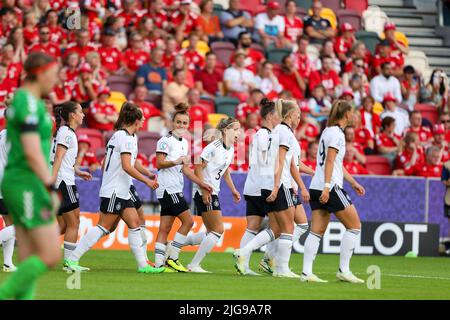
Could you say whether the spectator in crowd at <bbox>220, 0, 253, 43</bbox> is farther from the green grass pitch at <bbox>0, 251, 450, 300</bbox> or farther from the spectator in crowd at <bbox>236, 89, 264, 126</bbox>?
the green grass pitch at <bbox>0, 251, 450, 300</bbox>

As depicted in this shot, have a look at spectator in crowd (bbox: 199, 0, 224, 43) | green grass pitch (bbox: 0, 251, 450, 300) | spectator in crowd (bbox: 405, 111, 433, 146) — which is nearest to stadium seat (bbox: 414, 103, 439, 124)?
spectator in crowd (bbox: 405, 111, 433, 146)

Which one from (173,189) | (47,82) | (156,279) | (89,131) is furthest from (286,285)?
(89,131)

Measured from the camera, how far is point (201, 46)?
958 inches

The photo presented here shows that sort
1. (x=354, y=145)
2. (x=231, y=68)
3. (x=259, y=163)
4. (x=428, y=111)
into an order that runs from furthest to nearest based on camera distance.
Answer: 1. (x=428, y=111)
2. (x=231, y=68)
3. (x=354, y=145)
4. (x=259, y=163)

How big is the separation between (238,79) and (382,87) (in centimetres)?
361

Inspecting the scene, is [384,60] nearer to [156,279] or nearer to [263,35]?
[263,35]

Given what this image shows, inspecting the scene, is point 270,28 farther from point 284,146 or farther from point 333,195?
point 333,195

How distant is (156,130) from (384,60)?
6535mm

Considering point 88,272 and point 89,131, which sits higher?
point 89,131

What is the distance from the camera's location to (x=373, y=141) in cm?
2392

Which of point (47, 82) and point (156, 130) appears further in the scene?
point (156, 130)

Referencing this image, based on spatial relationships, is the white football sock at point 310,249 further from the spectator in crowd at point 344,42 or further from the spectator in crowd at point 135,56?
the spectator in crowd at point 344,42

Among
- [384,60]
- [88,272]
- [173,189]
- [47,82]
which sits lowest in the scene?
[88,272]

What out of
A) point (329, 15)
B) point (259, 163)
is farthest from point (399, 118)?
point (259, 163)
